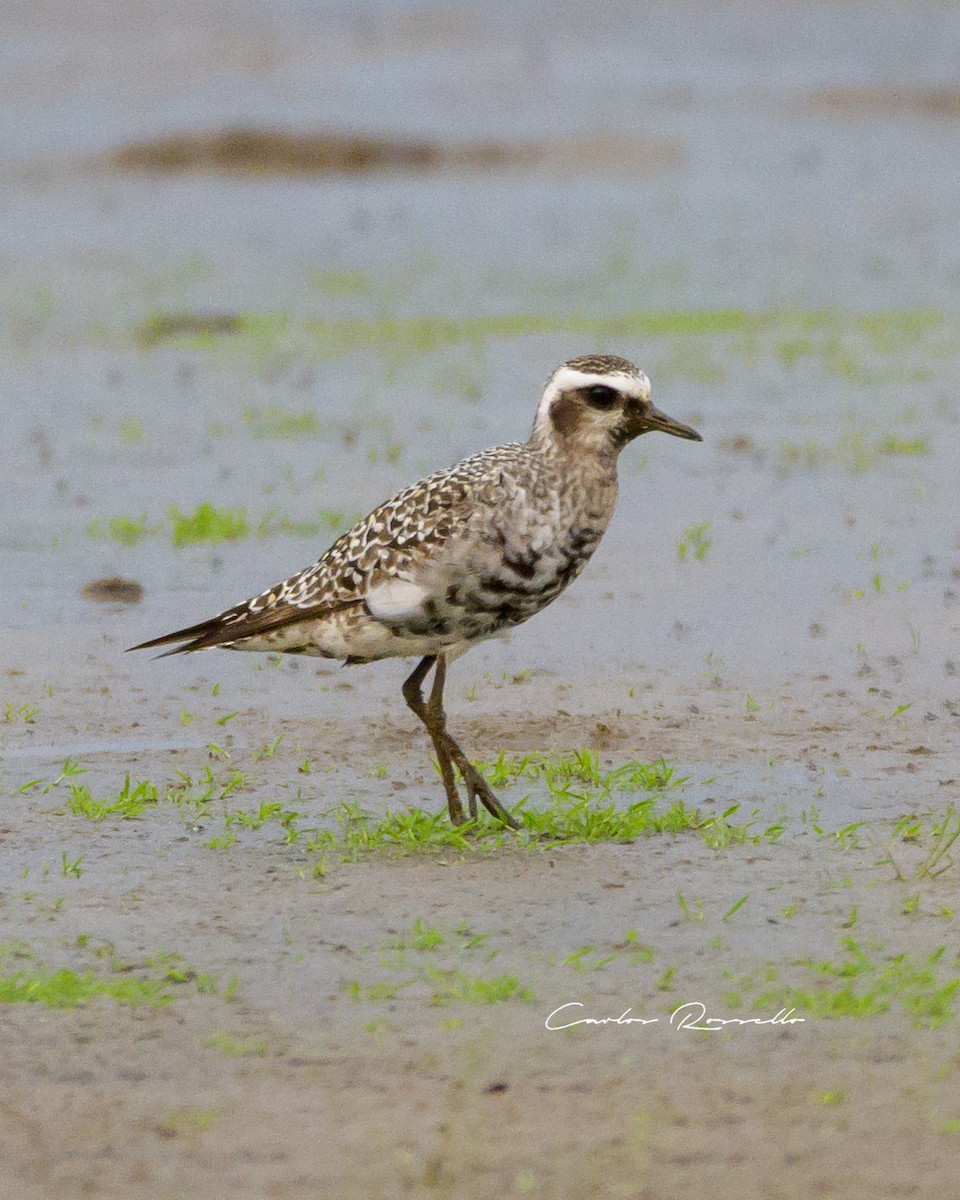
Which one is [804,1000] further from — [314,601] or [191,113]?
[191,113]

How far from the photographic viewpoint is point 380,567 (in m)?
6.52

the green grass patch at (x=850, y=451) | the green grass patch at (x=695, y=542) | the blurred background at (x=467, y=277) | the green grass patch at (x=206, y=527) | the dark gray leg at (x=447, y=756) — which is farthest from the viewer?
the green grass patch at (x=850, y=451)

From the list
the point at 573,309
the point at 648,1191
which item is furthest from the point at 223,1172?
the point at 573,309

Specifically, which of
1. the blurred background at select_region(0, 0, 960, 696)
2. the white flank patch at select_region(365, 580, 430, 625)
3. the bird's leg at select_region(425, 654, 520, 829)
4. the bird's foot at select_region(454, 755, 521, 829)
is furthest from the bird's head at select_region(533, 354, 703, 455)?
the blurred background at select_region(0, 0, 960, 696)

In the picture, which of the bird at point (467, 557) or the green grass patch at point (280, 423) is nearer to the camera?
the bird at point (467, 557)

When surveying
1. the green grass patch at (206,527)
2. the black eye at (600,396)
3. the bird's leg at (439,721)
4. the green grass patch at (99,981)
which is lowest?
the green grass patch at (206,527)

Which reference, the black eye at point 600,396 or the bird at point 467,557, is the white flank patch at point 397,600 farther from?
the black eye at point 600,396

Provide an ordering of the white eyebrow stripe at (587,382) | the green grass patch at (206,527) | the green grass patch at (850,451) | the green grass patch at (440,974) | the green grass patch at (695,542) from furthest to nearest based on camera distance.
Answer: the green grass patch at (850,451) < the green grass patch at (206,527) < the green grass patch at (695,542) < the white eyebrow stripe at (587,382) < the green grass patch at (440,974)

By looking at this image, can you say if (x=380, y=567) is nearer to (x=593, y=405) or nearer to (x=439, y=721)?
(x=439, y=721)

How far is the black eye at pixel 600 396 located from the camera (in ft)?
21.9

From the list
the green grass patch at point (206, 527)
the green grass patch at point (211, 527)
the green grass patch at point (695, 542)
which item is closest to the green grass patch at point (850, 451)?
the green grass patch at point (695, 542)

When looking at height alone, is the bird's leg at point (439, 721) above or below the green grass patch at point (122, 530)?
above

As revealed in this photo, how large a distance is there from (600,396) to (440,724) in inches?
42.8

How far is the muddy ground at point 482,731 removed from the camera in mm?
4707
